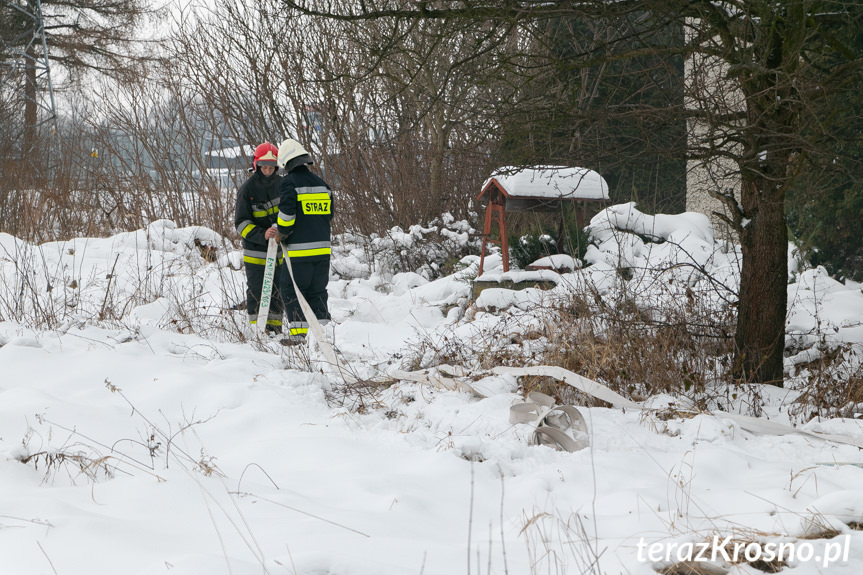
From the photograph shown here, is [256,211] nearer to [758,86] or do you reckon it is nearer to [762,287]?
[762,287]

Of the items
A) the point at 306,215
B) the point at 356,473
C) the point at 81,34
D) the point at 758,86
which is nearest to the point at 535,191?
the point at 306,215

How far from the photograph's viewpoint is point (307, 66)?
12438 millimetres

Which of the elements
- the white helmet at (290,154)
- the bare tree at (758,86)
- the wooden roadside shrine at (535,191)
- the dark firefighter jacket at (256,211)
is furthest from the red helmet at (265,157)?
the bare tree at (758,86)

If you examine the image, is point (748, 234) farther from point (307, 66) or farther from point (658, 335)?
point (307, 66)

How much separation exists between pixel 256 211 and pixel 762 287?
185 inches

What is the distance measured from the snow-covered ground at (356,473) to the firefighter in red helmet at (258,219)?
5.23 ft

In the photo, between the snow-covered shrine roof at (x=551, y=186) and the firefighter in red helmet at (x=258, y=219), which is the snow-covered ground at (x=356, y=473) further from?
the snow-covered shrine roof at (x=551, y=186)

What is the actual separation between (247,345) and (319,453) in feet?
7.99

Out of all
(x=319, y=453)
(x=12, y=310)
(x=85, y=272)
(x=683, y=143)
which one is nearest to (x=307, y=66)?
(x=85, y=272)

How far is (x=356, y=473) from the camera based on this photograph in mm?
2961

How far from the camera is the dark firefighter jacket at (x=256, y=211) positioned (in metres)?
6.94

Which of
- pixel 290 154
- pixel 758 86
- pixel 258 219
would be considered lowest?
pixel 258 219

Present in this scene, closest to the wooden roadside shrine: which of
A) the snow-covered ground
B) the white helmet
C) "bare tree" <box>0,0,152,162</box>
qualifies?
the white helmet

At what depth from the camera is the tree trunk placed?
4.30 metres
